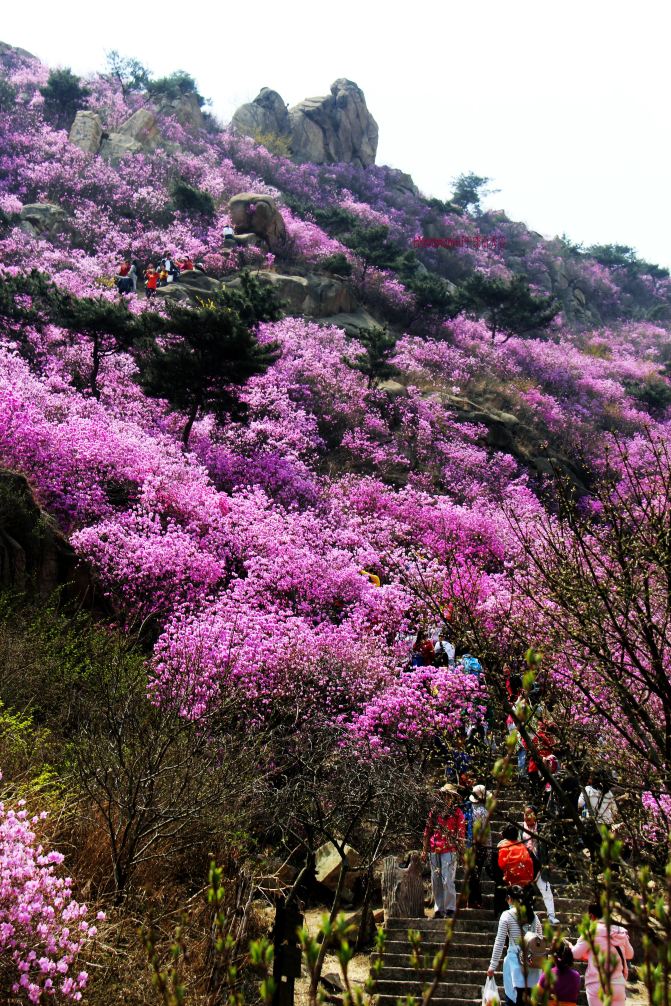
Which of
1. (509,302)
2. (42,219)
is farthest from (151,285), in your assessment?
(509,302)

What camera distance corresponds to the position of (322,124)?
6862cm

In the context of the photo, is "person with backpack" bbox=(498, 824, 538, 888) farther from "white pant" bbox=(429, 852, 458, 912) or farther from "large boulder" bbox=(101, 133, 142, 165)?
"large boulder" bbox=(101, 133, 142, 165)

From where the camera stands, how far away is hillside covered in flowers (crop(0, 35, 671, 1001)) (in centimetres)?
1168

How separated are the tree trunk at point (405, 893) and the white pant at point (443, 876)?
26.6 inches

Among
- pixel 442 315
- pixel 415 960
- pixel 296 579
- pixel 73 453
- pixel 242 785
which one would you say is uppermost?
pixel 442 315

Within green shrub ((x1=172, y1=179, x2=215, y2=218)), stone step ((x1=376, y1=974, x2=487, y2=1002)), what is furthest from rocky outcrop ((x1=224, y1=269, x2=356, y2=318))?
stone step ((x1=376, y1=974, x2=487, y2=1002))

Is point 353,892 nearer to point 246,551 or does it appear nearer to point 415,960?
point 246,551

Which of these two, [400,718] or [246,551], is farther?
[246,551]

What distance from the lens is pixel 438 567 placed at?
723 inches

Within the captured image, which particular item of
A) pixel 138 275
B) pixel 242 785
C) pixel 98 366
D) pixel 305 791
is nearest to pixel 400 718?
pixel 305 791

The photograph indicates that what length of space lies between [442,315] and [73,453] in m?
29.8

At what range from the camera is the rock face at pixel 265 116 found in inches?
2611

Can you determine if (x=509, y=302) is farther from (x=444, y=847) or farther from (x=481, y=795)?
(x=481, y=795)

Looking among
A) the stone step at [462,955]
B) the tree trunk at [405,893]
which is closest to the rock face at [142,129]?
the tree trunk at [405,893]
